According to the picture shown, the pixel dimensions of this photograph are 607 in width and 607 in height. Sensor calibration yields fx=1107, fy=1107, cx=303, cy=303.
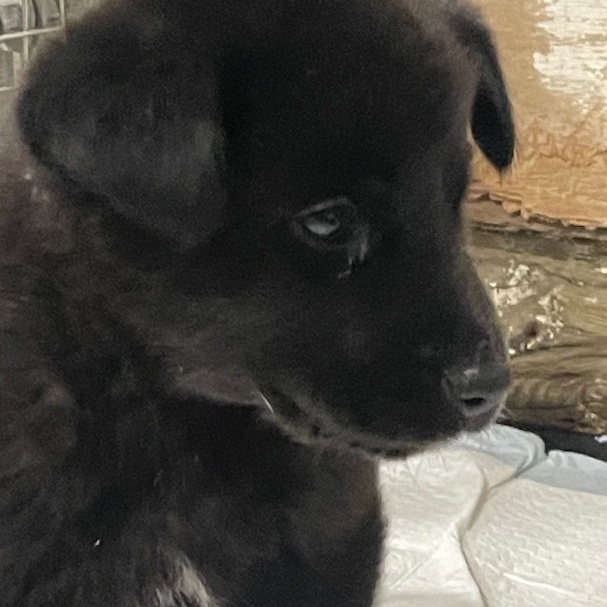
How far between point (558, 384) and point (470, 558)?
0.54 meters

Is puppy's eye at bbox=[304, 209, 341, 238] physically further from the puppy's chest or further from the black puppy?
the puppy's chest

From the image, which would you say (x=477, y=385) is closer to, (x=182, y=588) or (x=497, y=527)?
(x=182, y=588)

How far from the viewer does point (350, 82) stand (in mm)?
951

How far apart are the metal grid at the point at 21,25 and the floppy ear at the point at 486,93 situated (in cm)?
68

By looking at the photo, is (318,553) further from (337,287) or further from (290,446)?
(337,287)

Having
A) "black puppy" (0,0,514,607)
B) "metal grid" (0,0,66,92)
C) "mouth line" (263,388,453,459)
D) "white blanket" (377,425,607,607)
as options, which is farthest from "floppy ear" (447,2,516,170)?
"metal grid" (0,0,66,92)

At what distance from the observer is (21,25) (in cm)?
171

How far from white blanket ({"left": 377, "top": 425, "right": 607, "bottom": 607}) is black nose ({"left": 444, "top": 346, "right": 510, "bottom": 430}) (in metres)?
0.60

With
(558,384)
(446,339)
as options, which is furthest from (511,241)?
(446,339)

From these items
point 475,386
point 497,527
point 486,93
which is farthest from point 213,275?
point 497,527

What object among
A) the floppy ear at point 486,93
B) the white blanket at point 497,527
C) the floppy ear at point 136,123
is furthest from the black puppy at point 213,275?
the white blanket at point 497,527

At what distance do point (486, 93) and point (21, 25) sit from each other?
0.84 metres

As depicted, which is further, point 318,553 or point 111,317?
point 318,553

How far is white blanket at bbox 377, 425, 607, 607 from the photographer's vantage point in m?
1.71
